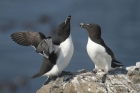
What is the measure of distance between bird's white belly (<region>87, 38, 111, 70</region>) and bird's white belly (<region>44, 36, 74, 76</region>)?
0.38 m

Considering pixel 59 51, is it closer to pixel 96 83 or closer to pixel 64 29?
pixel 64 29

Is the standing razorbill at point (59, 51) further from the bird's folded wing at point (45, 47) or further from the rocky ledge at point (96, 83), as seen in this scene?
the rocky ledge at point (96, 83)

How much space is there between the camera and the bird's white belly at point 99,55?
9.30 metres

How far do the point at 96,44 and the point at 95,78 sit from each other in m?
0.68

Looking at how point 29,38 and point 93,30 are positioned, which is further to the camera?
point 29,38

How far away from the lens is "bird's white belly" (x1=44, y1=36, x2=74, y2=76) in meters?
9.42

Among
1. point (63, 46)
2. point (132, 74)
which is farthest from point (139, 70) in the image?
point (63, 46)

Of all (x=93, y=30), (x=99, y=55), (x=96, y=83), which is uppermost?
(x=93, y=30)

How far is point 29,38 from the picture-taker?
10.0m

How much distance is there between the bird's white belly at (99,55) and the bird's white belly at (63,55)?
0.38m

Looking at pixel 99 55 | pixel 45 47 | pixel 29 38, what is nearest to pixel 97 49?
pixel 99 55

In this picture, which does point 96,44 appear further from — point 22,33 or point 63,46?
point 22,33

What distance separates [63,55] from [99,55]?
0.73 metres

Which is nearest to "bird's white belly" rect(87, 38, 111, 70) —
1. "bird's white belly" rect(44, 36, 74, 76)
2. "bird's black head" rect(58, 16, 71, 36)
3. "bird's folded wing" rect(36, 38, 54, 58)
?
"bird's white belly" rect(44, 36, 74, 76)
